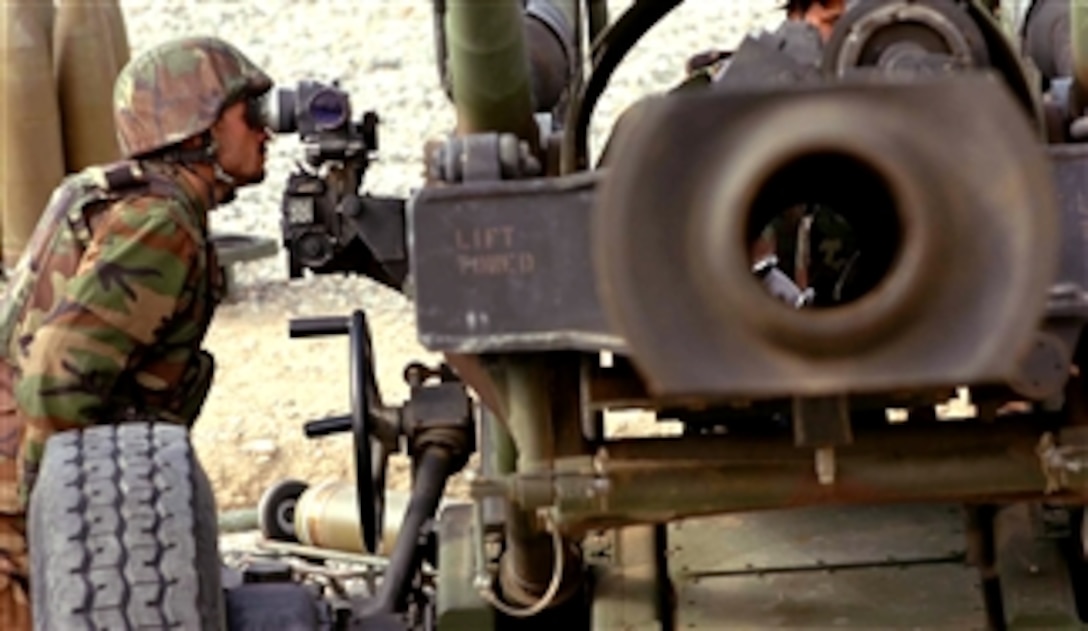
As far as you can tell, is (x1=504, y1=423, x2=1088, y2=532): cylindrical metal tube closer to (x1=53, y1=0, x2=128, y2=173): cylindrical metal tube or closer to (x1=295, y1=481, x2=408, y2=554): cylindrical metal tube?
(x1=295, y1=481, x2=408, y2=554): cylindrical metal tube

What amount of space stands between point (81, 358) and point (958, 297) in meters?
3.06

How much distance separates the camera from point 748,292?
3.09m

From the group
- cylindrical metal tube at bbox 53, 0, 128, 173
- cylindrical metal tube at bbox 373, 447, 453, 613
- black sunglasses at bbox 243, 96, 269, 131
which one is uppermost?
cylindrical metal tube at bbox 53, 0, 128, 173

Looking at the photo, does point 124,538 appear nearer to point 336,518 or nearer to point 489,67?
point 489,67

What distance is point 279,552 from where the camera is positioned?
7141mm

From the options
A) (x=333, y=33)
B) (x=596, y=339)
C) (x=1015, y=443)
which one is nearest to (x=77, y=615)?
(x=596, y=339)

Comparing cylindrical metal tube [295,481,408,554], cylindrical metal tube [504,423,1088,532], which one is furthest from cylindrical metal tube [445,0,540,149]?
cylindrical metal tube [295,481,408,554]

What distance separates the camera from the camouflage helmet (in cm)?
613

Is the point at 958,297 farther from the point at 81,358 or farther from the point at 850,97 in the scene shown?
the point at 81,358

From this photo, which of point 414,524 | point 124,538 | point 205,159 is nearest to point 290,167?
point 205,159

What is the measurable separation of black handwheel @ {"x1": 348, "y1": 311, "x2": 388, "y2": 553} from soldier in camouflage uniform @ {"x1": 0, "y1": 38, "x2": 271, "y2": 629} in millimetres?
506

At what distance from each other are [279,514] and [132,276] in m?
1.84

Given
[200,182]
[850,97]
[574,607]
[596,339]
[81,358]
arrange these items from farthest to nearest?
[200,182]
[81,358]
[574,607]
[596,339]
[850,97]

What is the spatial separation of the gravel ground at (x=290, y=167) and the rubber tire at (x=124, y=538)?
4.38 meters
